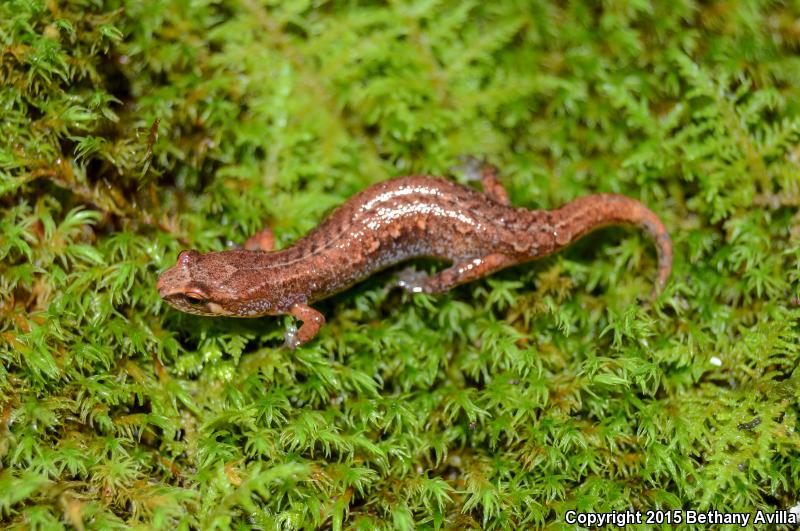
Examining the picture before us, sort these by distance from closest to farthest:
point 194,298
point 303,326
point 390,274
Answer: point 194,298, point 303,326, point 390,274

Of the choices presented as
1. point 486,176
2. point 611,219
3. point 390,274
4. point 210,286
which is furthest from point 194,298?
point 611,219

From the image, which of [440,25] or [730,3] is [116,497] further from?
[730,3]

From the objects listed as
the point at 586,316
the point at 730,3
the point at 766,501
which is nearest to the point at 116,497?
the point at 586,316

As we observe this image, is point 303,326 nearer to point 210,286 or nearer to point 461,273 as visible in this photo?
point 210,286

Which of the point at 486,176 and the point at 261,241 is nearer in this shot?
the point at 261,241

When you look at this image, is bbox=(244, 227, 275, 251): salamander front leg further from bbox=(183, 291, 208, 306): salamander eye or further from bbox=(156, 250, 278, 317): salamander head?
bbox=(183, 291, 208, 306): salamander eye

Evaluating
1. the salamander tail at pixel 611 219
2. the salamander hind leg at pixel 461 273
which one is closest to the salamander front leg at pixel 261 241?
the salamander hind leg at pixel 461 273

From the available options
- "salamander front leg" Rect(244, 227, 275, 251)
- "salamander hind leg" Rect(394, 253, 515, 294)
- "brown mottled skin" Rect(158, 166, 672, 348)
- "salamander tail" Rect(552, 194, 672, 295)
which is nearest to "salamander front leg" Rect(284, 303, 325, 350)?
"brown mottled skin" Rect(158, 166, 672, 348)
